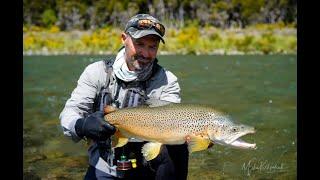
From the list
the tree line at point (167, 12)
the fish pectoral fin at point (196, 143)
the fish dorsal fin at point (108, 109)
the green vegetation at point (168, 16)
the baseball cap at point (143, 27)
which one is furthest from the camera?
the tree line at point (167, 12)

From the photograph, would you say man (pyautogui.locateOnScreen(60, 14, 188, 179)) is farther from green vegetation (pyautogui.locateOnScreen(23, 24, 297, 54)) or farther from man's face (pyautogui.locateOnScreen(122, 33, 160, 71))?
green vegetation (pyautogui.locateOnScreen(23, 24, 297, 54))

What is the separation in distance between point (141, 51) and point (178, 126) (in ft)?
1.92

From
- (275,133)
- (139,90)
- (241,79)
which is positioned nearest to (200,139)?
(139,90)

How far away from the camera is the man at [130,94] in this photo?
140 inches

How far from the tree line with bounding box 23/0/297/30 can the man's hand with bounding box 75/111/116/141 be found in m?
62.4

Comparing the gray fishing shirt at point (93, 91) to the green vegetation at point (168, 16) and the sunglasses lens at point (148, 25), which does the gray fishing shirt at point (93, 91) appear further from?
the green vegetation at point (168, 16)

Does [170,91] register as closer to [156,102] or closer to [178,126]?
[156,102]

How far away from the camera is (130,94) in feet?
12.1

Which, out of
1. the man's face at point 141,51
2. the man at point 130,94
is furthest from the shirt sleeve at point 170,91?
the man's face at point 141,51

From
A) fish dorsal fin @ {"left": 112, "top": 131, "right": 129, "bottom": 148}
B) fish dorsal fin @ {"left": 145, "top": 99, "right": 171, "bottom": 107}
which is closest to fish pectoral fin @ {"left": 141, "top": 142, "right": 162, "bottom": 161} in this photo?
fish dorsal fin @ {"left": 112, "top": 131, "right": 129, "bottom": 148}

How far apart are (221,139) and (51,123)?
19.1 feet

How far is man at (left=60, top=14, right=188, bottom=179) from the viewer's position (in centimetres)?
355

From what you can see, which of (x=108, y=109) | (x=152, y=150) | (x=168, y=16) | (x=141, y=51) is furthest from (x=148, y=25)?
(x=168, y=16)

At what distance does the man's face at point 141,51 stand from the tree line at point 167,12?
6217cm
